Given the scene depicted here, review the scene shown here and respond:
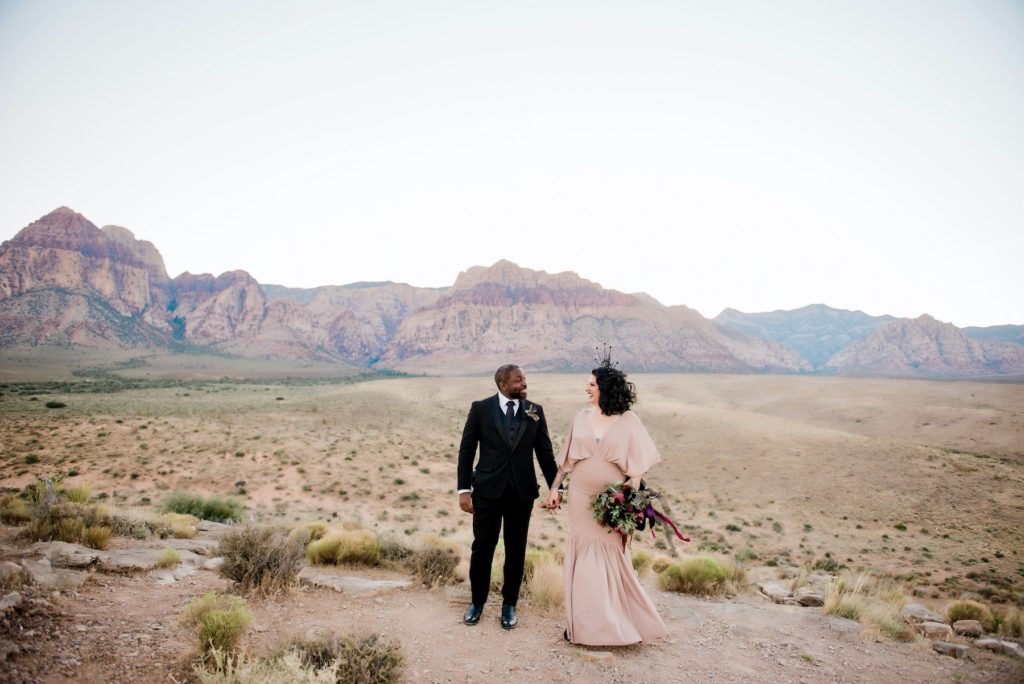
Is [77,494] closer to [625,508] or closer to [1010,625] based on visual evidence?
[625,508]

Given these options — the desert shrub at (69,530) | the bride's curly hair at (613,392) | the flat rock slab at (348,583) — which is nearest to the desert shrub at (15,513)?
the desert shrub at (69,530)

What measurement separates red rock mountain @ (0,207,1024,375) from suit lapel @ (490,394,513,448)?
406 ft

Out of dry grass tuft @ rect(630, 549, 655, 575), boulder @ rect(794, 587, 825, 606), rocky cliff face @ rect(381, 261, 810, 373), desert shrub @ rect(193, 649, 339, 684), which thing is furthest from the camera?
rocky cliff face @ rect(381, 261, 810, 373)

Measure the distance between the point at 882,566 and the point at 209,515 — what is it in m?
19.2

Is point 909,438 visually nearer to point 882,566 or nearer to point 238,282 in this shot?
point 882,566

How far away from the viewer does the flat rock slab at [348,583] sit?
602 cm

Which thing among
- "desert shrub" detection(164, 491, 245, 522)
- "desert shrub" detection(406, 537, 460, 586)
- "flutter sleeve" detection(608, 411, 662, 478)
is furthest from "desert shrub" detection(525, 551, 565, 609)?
"desert shrub" detection(164, 491, 245, 522)

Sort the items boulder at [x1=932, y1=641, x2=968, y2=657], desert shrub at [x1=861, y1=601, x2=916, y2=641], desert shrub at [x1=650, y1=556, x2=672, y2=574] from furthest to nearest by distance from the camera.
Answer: desert shrub at [x1=650, y1=556, x2=672, y2=574]
desert shrub at [x1=861, y1=601, x2=916, y2=641]
boulder at [x1=932, y1=641, x2=968, y2=657]

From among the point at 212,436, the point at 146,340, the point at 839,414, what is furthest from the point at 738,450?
the point at 146,340

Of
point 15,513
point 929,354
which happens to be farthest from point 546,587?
point 929,354

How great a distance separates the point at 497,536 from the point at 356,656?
1661 mm

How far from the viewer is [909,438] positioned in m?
37.4

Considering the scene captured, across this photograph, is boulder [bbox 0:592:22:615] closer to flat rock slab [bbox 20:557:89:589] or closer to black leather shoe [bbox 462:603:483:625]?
flat rock slab [bbox 20:557:89:589]

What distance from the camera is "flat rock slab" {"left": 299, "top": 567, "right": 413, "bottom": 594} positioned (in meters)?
6.02
